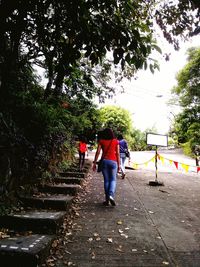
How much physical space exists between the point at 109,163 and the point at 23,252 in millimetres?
3599

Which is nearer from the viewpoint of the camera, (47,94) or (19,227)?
(19,227)

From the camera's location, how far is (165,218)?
593cm

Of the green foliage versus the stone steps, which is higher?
the green foliage

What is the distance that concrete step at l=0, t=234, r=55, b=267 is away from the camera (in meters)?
3.49

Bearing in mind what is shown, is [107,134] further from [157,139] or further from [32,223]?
[157,139]

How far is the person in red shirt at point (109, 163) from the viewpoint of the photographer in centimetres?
673

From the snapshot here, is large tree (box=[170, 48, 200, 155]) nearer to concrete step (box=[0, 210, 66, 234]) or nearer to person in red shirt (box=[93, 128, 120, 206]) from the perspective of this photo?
person in red shirt (box=[93, 128, 120, 206])

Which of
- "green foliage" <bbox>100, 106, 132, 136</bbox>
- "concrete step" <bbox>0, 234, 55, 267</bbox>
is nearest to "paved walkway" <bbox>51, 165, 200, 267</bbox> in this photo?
"concrete step" <bbox>0, 234, 55, 267</bbox>

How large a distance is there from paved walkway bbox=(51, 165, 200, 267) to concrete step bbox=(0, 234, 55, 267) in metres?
0.27

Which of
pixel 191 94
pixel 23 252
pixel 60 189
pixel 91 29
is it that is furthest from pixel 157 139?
pixel 191 94

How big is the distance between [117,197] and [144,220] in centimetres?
202

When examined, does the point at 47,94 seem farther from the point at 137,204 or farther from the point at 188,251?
the point at 188,251

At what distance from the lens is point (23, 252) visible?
353 cm

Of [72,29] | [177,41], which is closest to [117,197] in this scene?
[177,41]
